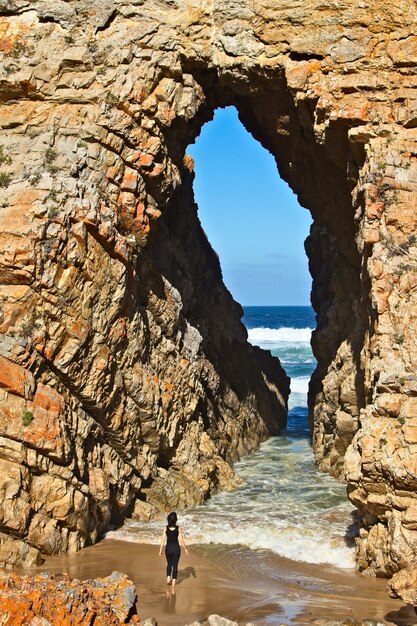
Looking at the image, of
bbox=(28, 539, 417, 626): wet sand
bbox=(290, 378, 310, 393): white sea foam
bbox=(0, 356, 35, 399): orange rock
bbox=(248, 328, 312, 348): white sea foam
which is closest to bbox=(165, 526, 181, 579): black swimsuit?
bbox=(28, 539, 417, 626): wet sand

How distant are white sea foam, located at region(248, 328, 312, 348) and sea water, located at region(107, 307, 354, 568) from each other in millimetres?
49481

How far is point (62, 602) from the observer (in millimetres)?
7371

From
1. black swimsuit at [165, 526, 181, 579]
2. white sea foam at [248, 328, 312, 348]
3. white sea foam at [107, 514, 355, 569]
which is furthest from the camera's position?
A: white sea foam at [248, 328, 312, 348]

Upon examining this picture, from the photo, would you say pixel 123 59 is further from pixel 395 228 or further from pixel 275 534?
pixel 275 534

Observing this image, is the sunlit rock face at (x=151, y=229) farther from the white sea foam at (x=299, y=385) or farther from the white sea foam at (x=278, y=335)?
the white sea foam at (x=278, y=335)

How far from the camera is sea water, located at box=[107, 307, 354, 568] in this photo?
49.8ft

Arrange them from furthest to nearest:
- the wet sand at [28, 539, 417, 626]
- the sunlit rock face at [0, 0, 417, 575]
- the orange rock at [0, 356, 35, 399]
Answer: the sunlit rock face at [0, 0, 417, 575], the orange rock at [0, 356, 35, 399], the wet sand at [28, 539, 417, 626]

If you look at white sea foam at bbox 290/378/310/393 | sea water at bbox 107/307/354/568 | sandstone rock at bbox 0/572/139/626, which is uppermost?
white sea foam at bbox 290/378/310/393

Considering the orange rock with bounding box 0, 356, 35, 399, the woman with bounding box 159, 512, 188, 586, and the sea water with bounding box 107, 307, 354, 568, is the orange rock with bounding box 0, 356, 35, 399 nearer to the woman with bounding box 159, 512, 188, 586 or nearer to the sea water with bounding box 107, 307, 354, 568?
the woman with bounding box 159, 512, 188, 586

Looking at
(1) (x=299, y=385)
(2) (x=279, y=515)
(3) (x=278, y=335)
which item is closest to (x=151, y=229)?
(2) (x=279, y=515)

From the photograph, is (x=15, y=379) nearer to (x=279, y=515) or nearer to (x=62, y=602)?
(x=62, y=602)

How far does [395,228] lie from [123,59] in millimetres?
7799

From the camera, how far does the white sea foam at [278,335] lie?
7700 centimetres

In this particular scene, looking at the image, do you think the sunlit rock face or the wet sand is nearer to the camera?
the wet sand
